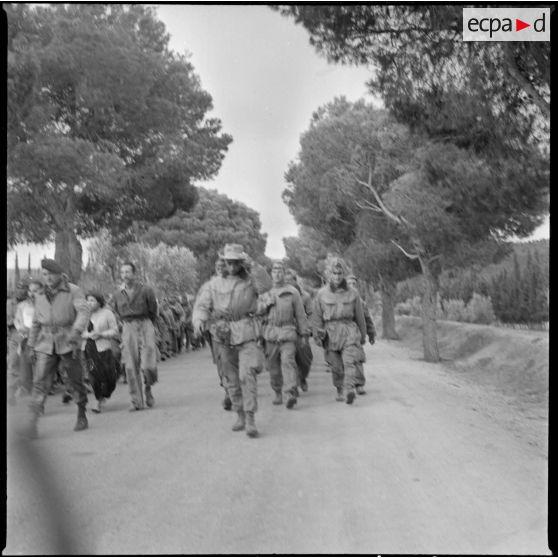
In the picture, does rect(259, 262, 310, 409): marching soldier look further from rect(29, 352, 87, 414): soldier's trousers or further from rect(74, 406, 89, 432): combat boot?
rect(74, 406, 89, 432): combat boot

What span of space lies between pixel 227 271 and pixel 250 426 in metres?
1.15

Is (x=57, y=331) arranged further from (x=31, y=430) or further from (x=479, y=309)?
(x=479, y=309)

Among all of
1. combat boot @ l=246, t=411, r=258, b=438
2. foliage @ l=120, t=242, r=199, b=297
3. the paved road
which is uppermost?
foliage @ l=120, t=242, r=199, b=297

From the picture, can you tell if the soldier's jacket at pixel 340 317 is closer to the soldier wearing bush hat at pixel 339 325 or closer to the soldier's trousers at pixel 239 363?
the soldier wearing bush hat at pixel 339 325

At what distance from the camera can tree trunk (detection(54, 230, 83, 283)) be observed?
12.8 ft

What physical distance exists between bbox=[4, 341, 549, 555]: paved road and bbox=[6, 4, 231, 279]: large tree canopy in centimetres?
122

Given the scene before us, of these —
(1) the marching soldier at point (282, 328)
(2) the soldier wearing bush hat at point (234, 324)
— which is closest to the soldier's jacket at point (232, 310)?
(2) the soldier wearing bush hat at point (234, 324)

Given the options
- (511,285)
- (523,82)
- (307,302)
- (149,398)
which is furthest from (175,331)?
(511,285)

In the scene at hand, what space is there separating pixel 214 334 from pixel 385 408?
1.52 m

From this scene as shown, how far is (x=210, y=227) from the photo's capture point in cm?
401

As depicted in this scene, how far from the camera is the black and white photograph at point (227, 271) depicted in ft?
10.9

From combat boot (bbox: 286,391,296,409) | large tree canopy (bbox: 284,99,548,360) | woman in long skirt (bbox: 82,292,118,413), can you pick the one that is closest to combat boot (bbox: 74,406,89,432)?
woman in long skirt (bbox: 82,292,118,413)

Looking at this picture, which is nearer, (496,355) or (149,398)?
(149,398)
